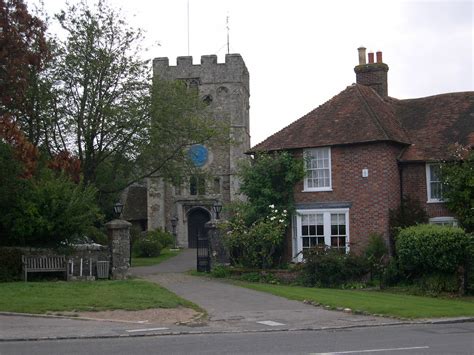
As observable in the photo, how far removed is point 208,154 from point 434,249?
126ft

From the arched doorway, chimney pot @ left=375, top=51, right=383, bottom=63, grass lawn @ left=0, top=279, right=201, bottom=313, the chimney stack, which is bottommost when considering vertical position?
grass lawn @ left=0, top=279, right=201, bottom=313

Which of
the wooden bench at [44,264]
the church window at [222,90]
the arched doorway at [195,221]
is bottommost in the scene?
the wooden bench at [44,264]

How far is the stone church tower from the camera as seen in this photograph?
57.0 meters

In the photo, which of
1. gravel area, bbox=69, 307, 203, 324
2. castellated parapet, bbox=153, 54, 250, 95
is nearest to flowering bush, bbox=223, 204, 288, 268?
gravel area, bbox=69, 307, 203, 324

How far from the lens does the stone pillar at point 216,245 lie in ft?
90.5

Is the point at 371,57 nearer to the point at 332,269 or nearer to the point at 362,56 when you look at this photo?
the point at 362,56

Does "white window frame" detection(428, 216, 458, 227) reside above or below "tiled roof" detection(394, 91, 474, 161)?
below

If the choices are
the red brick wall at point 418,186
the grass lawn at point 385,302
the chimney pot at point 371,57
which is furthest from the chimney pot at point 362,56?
the grass lawn at point 385,302

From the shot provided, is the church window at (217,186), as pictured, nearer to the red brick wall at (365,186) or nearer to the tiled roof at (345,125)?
the tiled roof at (345,125)

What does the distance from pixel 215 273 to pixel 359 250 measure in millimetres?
5590

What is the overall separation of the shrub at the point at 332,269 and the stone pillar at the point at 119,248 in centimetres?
652

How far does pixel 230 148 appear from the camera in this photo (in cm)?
5897

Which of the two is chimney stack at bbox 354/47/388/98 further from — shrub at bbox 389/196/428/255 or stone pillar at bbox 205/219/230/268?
stone pillar at bbox 205/219/230/268

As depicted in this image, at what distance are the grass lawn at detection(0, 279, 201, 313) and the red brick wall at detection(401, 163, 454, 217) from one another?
11376 millimetres
